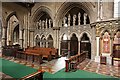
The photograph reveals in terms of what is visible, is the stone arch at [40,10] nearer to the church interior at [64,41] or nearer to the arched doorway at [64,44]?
the church interior at [64,41]

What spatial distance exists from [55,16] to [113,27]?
22.1 feet

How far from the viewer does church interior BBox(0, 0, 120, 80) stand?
737 centimetres

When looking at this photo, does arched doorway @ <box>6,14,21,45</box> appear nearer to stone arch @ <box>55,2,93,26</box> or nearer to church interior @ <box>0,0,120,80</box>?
church interior @ <box>0,0,120,80</box>

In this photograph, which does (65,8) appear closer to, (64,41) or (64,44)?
(64,41)

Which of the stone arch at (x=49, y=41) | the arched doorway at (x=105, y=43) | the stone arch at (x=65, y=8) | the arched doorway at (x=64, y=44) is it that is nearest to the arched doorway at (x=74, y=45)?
the arched doorway at (x=64, y=44)

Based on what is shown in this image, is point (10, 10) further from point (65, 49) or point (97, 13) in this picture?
point (97, 13)

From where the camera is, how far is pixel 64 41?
13875 mm

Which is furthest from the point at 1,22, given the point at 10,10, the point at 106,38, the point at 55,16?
the point at 106,38

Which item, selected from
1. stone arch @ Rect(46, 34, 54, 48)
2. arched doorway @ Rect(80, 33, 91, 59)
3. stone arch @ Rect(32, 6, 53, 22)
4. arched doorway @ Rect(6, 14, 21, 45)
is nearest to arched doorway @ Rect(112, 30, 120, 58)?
arched doorway @ Rect(80, 33, 91, 59)

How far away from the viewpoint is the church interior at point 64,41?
24.2ft

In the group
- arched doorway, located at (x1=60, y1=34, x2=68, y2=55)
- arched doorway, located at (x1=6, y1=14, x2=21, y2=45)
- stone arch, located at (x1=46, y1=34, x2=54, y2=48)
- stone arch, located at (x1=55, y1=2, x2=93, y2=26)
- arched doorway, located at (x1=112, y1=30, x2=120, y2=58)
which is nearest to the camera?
arched doorway, located at (x1=112, y1=30, x2=120, y2=58)

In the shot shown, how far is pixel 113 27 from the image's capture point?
939cm

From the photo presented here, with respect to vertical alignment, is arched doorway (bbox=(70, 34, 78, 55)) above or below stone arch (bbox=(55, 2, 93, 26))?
below

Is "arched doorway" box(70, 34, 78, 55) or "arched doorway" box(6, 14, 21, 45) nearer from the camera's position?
"arched doorway" box(70, 34, 78, 55)
